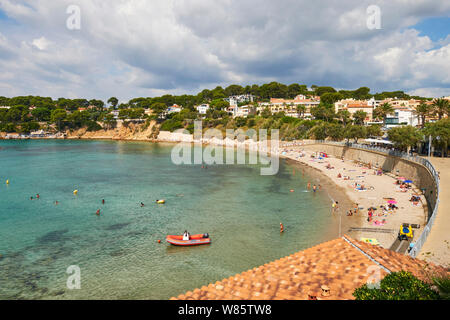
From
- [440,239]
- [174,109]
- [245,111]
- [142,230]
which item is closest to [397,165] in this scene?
[440,239]

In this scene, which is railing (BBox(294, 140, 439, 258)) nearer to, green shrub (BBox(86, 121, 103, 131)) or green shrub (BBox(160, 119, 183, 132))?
green shrub (BBox(160, 119, 183, 132))

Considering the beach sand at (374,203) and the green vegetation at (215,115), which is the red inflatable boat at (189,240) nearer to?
the beach sand at (374,203)

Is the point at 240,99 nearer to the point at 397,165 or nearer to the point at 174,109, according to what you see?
the point at 174,109

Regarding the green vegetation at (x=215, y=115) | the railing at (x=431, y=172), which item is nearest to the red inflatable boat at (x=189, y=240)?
the railing at (x=431, y=172)

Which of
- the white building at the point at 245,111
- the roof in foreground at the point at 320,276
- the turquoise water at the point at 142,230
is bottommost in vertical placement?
the turquoise water at the point at 142,230

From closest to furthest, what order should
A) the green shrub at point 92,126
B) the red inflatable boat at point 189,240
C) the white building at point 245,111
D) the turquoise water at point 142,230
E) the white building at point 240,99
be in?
1. the turquoise water at point 142,230
2. the red inflatable boat at point 189,240
3. the white building at point 245,111
4. the white building at point 240,99
5. the green shrub at point 92,126

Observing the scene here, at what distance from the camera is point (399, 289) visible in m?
9.47

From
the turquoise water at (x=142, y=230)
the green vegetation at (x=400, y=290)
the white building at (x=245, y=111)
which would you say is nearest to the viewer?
the green vegetation at (x=400, y=290)

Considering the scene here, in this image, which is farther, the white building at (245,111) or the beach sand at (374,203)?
the white building at (245,111)

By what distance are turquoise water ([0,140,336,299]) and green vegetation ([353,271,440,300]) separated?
12141mm

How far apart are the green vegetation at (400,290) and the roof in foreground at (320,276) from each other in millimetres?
3554

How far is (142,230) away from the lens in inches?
1139

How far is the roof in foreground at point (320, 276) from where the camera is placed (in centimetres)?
1371

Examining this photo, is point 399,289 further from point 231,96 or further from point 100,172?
point 231,96
